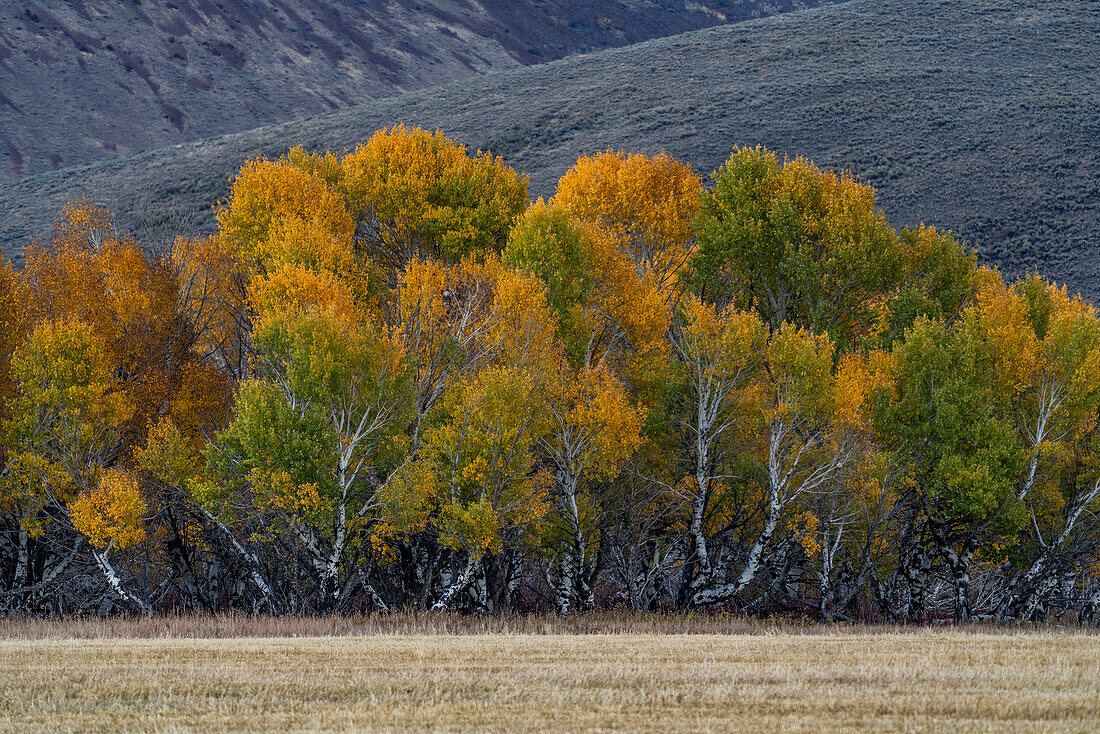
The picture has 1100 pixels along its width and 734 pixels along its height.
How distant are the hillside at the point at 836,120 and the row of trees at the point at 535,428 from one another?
29.5 metres

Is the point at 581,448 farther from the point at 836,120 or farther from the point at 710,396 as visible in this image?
the point at 836,120

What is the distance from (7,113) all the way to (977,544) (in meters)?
181

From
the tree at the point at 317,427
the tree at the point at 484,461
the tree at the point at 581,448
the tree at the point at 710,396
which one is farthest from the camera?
the tree at the point at 710,396

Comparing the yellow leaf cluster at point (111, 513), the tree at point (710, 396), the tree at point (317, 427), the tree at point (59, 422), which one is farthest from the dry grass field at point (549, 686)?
the tree at point (59, 422)

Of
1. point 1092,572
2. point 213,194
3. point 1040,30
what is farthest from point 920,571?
point 1040,30

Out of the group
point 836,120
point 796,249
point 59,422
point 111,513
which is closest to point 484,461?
point 111,513

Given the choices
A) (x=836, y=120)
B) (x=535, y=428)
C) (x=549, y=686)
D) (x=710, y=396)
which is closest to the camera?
(x=549, y=686)

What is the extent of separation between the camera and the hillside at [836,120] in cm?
7175

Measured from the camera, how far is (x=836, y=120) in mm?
86750

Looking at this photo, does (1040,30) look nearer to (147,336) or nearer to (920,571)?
(920,571)

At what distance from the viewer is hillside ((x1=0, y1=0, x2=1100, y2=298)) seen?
71750 mm

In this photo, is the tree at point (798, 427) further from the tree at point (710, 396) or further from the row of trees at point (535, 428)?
the tree at point (710, 396)

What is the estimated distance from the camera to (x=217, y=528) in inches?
1278

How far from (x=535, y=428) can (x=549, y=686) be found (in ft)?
52.3
